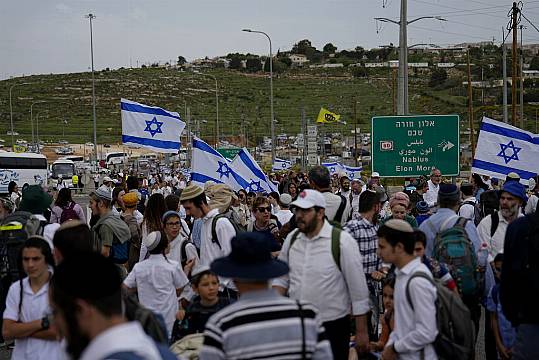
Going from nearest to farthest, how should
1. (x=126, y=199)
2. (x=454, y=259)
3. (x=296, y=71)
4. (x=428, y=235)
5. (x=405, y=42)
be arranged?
(x=454, y=259) → (x=428, y=235) → (x=126, y=199) → (x=405, y=42) → (x=296, y=71)

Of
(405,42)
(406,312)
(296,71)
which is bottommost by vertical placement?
(406,312)

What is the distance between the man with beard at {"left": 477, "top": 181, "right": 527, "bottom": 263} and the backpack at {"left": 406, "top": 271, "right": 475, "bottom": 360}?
217cm

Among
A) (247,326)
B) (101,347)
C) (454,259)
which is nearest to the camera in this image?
(101,347)

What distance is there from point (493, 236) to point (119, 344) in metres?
5.41

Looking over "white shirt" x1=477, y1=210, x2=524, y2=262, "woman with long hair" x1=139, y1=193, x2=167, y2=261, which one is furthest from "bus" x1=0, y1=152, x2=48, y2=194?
"white shirt" x1=477, y1=210, x2=524, y2=262

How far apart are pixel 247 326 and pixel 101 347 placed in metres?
1.12

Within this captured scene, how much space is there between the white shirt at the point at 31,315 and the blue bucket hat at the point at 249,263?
1.80m

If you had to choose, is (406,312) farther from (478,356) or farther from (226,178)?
(226,178)

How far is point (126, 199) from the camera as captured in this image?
10938 mm

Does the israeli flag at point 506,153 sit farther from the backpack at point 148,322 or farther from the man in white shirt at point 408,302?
the backpack at point 148,322

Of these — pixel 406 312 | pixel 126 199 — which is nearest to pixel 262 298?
pixel 406 312

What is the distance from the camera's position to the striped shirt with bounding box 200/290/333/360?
3.83 metres

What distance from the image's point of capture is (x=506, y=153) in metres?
14.1

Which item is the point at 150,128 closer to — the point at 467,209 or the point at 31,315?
the point at 467,209
